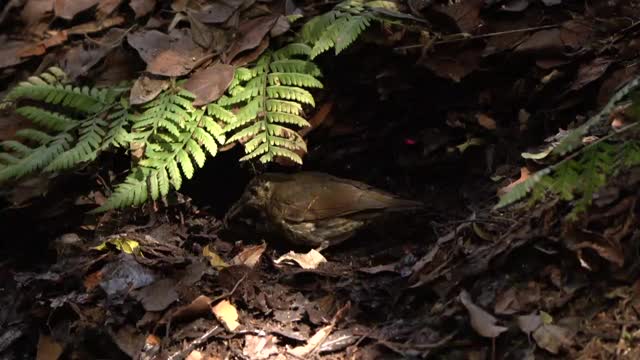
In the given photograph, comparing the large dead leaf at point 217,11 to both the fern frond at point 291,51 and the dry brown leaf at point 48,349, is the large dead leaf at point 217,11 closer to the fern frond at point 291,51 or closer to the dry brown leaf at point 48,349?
the fern frond at point 291,51

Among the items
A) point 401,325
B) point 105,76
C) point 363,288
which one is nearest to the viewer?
point 401,325

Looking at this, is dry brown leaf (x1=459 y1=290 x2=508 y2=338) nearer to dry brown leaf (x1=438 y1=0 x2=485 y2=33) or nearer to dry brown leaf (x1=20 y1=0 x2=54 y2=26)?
dry brown leaf (x1=438 y1=0 x2=485 y2=33)

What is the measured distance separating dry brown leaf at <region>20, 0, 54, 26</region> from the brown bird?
180 centimetres

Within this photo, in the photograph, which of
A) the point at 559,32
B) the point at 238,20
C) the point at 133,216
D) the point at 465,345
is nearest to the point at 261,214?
the point at 133,216

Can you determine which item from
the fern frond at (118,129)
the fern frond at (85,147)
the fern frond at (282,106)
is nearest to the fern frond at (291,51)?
the fern frond at (282,106)

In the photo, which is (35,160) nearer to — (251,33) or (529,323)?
(251,33)

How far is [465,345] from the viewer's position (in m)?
2.39

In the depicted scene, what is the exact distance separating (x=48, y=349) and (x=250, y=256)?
1.01 metres

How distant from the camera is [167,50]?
3633mm

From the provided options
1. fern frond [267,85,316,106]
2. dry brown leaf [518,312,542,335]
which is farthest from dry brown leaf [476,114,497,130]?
dry brown leaf [518,312,542,335]

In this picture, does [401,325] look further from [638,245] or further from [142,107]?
[142,107]

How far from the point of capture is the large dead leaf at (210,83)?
343 centimetres

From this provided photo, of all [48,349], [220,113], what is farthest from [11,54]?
[48,349]

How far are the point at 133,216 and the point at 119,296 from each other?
27.2 inches
